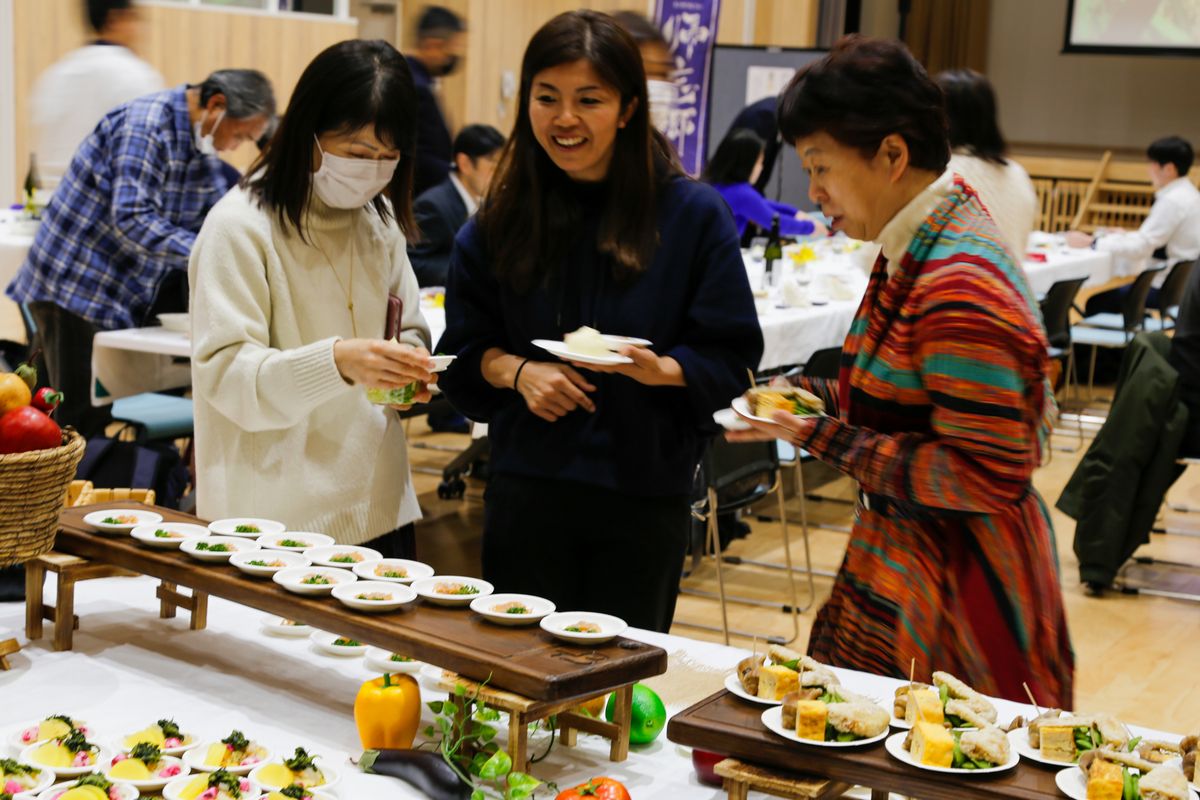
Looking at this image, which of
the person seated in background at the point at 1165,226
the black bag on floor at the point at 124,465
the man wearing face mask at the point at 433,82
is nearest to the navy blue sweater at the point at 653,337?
the black bag on floor at the point at 124,465

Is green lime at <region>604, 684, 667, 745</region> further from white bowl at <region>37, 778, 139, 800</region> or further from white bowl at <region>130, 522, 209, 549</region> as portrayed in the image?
white bowl at <region>130, 522, 209, 549</region>

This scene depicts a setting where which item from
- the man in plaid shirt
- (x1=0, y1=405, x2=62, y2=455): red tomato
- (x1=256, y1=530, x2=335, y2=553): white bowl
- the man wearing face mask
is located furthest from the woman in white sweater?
the man wearing face mask

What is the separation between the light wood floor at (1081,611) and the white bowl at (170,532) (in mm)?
2183

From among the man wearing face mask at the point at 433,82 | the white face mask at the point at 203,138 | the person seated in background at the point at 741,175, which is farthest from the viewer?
the person seated in background at the point at 741,175

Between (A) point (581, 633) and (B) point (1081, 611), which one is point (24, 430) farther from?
(B) point (1081, 611)

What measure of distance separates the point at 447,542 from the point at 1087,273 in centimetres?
428

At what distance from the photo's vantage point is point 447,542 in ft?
17.3

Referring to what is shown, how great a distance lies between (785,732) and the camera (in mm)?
1523

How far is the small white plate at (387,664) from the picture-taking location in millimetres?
1933

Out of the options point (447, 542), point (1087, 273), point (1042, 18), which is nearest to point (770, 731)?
point (447, 542)

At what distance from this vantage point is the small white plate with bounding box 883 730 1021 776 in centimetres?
144

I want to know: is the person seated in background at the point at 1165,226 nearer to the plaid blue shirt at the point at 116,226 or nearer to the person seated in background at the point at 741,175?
the person seated in background at the point at 741,175

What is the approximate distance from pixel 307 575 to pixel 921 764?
0.85 meters

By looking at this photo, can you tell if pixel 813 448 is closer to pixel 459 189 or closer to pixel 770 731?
pixel 770 731
